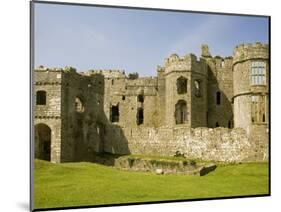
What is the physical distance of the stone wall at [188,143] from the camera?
55.2 ft

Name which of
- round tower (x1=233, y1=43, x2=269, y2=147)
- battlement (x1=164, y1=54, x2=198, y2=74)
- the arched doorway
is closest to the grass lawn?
the arched doorway

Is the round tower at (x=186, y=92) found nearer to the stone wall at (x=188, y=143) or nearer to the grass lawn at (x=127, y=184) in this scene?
the stone wall at (x=188, y=143)

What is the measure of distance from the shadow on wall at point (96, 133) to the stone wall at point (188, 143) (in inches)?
1.3

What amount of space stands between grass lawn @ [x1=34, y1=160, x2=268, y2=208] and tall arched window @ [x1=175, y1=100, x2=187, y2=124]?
217cm

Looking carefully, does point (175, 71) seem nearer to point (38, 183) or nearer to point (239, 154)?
point (239, 154)

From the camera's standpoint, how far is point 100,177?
15445mm

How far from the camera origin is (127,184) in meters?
15.6

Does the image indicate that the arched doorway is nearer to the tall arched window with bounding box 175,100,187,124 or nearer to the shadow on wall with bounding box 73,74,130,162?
the shadow on wall with bounding box 73,74,130,162

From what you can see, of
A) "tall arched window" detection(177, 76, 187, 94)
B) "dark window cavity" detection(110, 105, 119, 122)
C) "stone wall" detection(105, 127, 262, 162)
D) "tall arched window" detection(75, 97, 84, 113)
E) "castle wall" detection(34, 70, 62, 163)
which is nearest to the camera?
"castle wall" detection(34, 70, 62, 163)

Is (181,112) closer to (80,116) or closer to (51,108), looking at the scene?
(80,116)

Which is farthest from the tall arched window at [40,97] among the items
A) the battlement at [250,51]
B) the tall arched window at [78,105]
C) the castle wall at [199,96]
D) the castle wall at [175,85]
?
the battlement at [250,51]

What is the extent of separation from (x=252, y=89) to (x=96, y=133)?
5.21m

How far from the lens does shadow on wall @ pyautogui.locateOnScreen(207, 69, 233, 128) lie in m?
17.6

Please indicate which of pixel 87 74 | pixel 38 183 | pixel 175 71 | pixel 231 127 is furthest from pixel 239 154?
pixel 38 183
